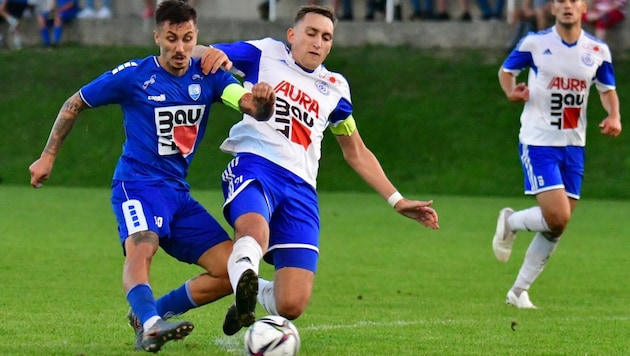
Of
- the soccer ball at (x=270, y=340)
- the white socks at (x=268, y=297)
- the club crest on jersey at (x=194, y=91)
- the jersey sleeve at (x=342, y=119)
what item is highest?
the club crest on jersey at (x=194, y=91)

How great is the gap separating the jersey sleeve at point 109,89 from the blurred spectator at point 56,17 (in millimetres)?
22445

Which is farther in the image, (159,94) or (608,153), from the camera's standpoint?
(608,153)

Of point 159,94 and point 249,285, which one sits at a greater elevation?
point 159,94

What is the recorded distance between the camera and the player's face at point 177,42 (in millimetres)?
7301

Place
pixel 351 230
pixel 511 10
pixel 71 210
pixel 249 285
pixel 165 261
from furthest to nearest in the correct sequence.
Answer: pixel 511 10 → pixel 71 210 → pixel 351 230 → pixel 165 261 → pixel 249 285

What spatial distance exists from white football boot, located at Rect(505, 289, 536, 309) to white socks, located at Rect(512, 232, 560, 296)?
37mm

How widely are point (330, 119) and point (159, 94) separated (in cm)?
135

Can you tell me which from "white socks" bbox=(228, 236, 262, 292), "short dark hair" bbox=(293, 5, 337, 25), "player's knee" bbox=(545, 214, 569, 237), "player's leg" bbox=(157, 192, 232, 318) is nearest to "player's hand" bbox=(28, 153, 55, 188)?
"player's leg" bbox=(157, 192, 232, 318)

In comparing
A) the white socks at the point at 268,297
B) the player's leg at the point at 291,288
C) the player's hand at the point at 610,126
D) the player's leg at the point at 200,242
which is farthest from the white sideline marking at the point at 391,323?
the player's hand at the point at 610,126

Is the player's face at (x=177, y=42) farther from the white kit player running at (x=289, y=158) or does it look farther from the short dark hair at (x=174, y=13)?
the white kit player running at (x=289, y=158)

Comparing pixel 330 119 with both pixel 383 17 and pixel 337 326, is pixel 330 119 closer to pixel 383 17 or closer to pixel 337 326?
pixel 337 326

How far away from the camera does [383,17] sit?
27.9 metres

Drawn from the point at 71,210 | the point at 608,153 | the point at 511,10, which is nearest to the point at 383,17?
the point at 511,10

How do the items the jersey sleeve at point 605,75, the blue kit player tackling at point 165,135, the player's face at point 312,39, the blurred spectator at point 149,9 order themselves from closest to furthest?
the blue kit player tackling at point 165,135, the player's face at point 312,39, the jersey sleeve at point 605,75, the blurred spectator at point 149,9
